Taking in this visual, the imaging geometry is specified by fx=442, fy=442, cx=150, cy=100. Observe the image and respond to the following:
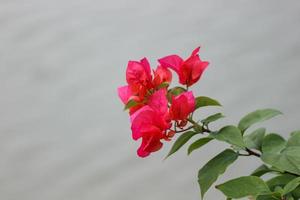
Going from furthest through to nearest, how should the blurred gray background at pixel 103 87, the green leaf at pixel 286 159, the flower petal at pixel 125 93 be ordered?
1. the blurred gray background at pixel 103 87
2. the flower petal at pixel 125 93
3. the green leaf at pixel 286 159

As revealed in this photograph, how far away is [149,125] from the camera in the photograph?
2.06 ft

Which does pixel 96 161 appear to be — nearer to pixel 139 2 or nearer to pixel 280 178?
pixel 139 2

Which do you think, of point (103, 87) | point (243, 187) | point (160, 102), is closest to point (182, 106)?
point (160, 102)

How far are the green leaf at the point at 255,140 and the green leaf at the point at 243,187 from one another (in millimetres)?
89

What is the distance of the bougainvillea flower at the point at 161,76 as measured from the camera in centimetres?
69

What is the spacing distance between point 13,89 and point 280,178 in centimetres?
120

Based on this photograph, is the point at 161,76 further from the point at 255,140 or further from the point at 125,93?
the point at 255,140

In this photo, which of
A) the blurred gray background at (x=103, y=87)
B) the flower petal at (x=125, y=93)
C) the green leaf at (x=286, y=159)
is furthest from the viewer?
the blurred gray background at (x=103, y=87)

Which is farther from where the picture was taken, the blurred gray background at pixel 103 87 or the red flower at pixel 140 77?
the blurred gray background at pixel 103 87

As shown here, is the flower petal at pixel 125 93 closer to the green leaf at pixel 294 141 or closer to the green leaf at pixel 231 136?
the green leaf at pixel 231 136

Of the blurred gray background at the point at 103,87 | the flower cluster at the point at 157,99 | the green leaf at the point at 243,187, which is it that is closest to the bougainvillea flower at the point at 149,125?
the flower cluster at the point at 157,99

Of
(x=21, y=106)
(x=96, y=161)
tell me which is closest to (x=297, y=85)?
(x=96, y=161)

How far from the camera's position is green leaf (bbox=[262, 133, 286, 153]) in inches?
25.7

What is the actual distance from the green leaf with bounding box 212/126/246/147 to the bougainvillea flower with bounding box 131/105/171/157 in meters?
0.08
